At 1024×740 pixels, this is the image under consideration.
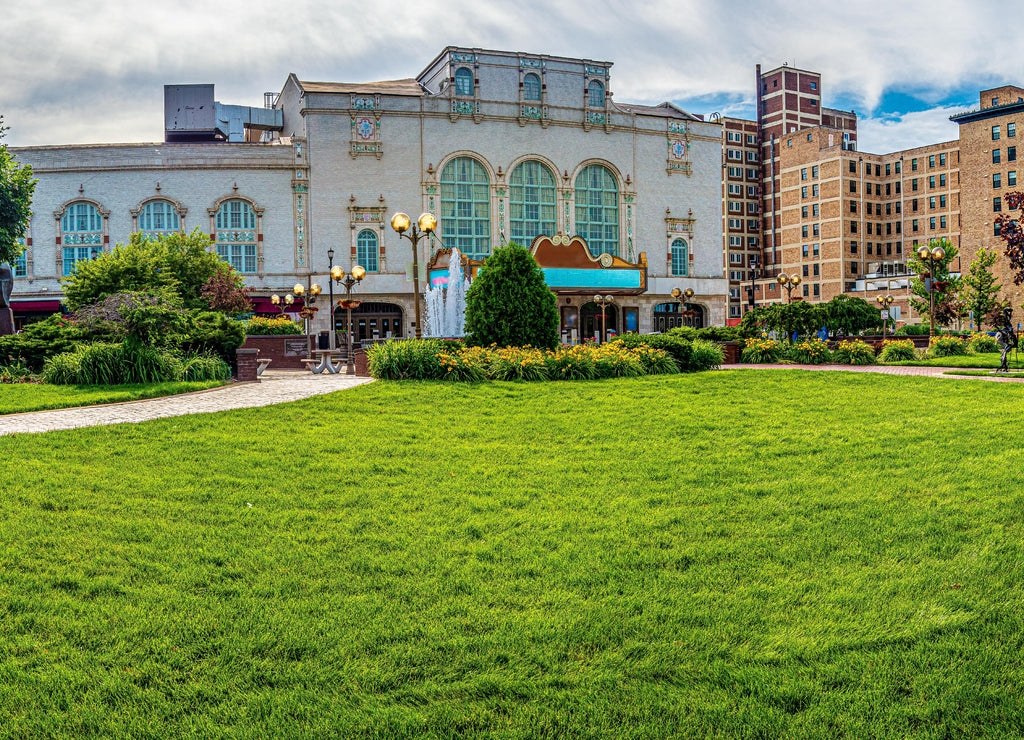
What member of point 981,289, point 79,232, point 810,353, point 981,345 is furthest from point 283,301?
point 981,289

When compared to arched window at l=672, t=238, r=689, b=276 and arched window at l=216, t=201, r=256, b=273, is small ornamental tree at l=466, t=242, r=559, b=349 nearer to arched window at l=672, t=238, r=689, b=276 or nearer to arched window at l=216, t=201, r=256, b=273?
arched window at l=216, t=201, r=256, b=273

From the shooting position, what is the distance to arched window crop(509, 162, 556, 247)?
193 feet

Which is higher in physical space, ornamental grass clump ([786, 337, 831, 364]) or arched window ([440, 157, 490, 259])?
arched window ([440, 157, 490, 259])

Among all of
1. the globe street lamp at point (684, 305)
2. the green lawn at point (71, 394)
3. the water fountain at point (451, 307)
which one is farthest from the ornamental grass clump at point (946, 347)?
the green lawn at point (71, 394)

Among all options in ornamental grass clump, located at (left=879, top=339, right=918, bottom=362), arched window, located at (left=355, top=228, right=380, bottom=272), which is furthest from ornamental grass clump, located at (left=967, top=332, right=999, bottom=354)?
arched window, located at (left=355, top=228, right=380, bottom=272)


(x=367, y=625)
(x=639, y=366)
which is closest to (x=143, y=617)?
(x=367, y=625)

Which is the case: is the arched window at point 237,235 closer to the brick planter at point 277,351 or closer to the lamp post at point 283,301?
the lamp post at point 283,301

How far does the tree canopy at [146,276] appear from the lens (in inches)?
996

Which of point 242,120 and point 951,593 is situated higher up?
point 242,120

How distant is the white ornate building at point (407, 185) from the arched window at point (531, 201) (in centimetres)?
10

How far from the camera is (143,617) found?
4793mm

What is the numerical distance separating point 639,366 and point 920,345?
20.6 metres

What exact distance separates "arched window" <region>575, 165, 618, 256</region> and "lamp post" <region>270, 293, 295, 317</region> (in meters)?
21.6

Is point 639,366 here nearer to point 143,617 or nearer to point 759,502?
point 759,502
